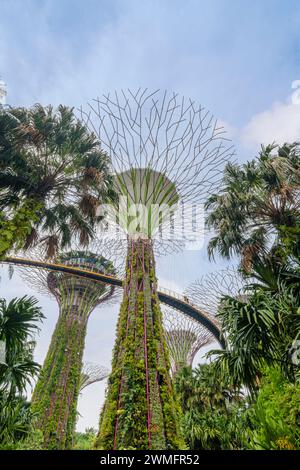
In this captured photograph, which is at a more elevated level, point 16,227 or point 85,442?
point 16,227

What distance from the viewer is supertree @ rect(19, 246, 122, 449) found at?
1794 cm

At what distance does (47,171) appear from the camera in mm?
9297

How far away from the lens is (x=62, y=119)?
31.2ft

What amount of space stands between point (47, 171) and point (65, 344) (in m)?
16.1

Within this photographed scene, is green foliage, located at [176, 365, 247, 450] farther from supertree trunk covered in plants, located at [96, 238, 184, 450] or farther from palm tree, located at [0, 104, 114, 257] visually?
palm tree, located at [0, 104, 114, 257]

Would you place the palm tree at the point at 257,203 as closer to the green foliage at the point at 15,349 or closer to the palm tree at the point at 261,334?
the palm tree at the point at 261,334

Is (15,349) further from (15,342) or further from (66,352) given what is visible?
(66,352)

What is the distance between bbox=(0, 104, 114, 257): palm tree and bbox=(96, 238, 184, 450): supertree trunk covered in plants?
3.44 m

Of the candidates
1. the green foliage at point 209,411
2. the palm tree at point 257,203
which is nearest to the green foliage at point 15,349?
the palm tree at point 257,203

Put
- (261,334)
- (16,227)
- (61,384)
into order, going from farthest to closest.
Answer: (61,384) < (16,227) < (261,334)

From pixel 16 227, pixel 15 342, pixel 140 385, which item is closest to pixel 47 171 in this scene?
pixel 16 227
